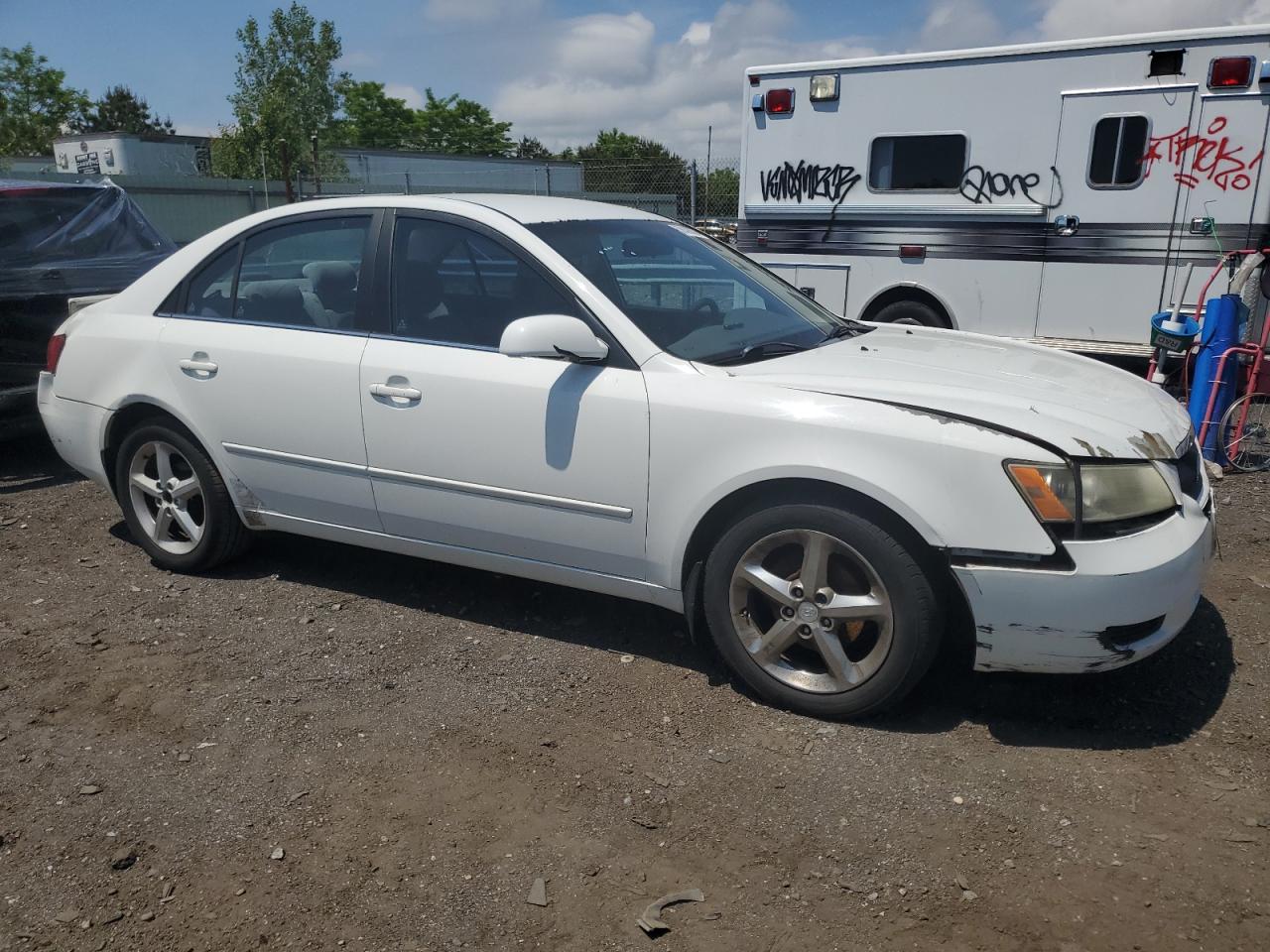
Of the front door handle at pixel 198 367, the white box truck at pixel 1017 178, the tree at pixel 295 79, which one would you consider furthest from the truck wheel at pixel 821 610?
the tree at pixel 295 79

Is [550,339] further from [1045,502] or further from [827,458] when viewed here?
[1045,502]

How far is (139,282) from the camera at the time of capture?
4590mm

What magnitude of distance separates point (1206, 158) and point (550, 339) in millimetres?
6176

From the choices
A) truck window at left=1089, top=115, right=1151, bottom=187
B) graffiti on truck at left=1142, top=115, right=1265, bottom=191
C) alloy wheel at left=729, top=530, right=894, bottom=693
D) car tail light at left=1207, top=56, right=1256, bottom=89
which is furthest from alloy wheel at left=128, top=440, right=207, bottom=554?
car tail light at left=1207, top=56, right=1256, bottom=89

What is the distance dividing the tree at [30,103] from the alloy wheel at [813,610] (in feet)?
115

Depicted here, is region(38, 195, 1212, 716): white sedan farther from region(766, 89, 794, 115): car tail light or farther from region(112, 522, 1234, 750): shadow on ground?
region(766, 89, 794, 115): car tail light

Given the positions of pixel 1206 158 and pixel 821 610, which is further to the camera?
pixel 1206 158

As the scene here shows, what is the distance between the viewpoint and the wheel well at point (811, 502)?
303 cm

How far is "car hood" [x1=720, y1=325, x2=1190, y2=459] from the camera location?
298 cm

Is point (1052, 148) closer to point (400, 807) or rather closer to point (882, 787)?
point (882, 787)

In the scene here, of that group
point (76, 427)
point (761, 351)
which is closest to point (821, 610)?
point (761, 351)

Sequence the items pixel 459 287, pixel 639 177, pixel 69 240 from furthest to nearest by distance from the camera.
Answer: pixel 639 177, pixel 69 240, pixel 459 287

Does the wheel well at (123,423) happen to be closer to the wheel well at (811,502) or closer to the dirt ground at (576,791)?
the dirt ground at (576,791)

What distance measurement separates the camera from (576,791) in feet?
9.72
